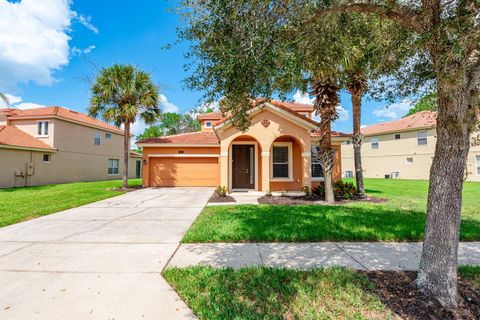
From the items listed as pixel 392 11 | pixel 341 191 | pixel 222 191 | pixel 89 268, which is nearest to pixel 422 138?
pixel 341 191

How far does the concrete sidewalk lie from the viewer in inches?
172

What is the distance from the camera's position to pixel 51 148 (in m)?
20.9

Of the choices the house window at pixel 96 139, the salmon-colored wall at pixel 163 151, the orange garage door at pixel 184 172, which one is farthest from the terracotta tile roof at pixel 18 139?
the orange garage door at pixel 184 172

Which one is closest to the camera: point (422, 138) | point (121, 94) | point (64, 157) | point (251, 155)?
point (251, 155)

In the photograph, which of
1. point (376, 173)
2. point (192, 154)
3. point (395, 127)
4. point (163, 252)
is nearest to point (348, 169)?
point (376, 173)

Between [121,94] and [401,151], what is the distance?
27690 mm

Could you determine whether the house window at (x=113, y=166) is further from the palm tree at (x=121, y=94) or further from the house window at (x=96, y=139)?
the palm tree at (x=121, y=94)

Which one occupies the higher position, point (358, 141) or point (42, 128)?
point (42, 128)

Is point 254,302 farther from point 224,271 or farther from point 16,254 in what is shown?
point 16,254

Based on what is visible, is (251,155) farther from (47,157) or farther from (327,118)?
(47,157)

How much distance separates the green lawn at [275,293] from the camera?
2.89 meters

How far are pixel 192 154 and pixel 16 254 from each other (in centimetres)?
1417

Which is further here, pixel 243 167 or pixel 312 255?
pixel 243 167

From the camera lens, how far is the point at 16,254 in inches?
190
